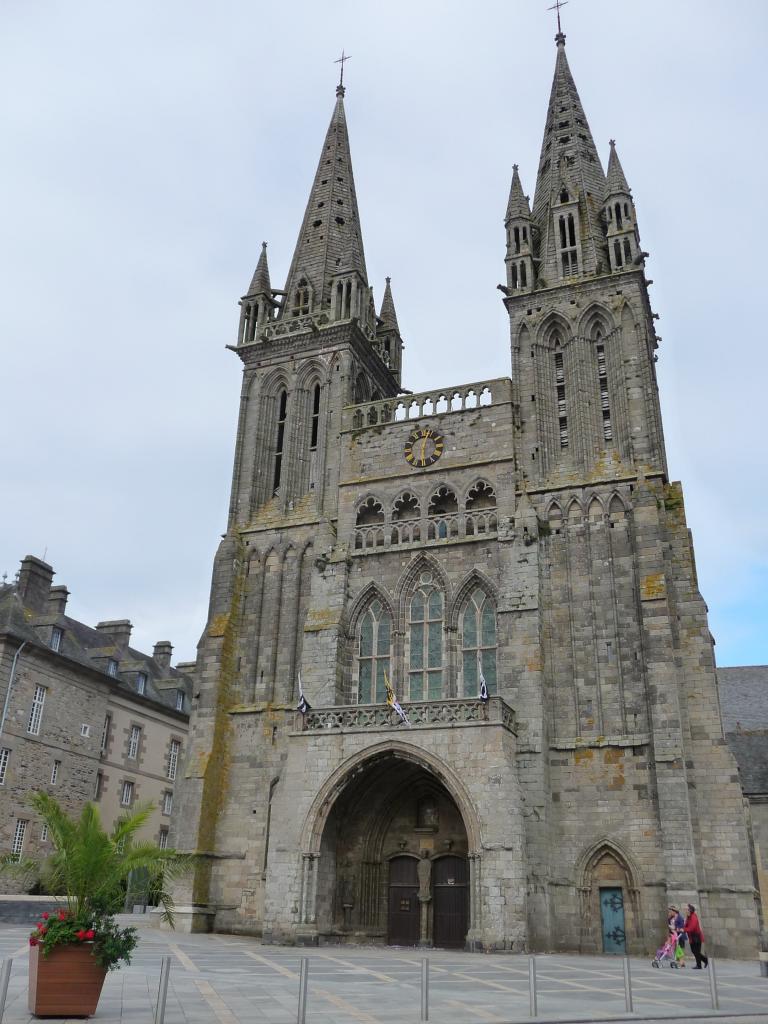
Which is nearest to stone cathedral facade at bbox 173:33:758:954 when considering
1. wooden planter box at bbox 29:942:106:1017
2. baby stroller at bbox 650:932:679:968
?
baby stroller at bbox 650:932:679:968

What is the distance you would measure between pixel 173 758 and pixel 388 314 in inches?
941

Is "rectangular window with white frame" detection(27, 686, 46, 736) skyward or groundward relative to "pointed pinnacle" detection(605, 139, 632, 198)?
groundward

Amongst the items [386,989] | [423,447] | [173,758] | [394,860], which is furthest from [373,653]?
[173,758]

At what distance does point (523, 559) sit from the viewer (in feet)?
89.4

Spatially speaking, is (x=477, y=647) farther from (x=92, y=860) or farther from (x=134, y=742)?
(x=134, y=742)

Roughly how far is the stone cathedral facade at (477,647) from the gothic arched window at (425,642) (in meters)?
0.07

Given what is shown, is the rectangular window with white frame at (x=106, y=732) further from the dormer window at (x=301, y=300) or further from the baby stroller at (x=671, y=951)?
the baby stroller at (x=671, y=951)

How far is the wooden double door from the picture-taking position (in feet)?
82.0

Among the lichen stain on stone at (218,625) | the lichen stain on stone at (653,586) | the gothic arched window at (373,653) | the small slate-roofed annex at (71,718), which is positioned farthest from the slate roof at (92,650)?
the lichen stain on stone at (653,586)

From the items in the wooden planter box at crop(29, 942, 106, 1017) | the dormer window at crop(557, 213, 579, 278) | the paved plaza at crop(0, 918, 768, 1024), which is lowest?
the paved plaza at crop(0, 918, 768, 1024)

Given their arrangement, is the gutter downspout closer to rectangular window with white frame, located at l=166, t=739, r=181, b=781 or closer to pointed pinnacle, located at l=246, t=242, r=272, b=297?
rectangular window with white frame, located at l=166, t=739, r=181, b=781

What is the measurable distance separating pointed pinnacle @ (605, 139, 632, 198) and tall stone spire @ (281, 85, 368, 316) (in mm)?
10157

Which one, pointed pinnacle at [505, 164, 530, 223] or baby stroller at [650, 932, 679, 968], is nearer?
baby stroller at [650, 932, 679, 968]

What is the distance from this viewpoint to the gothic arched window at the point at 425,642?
27.8m
